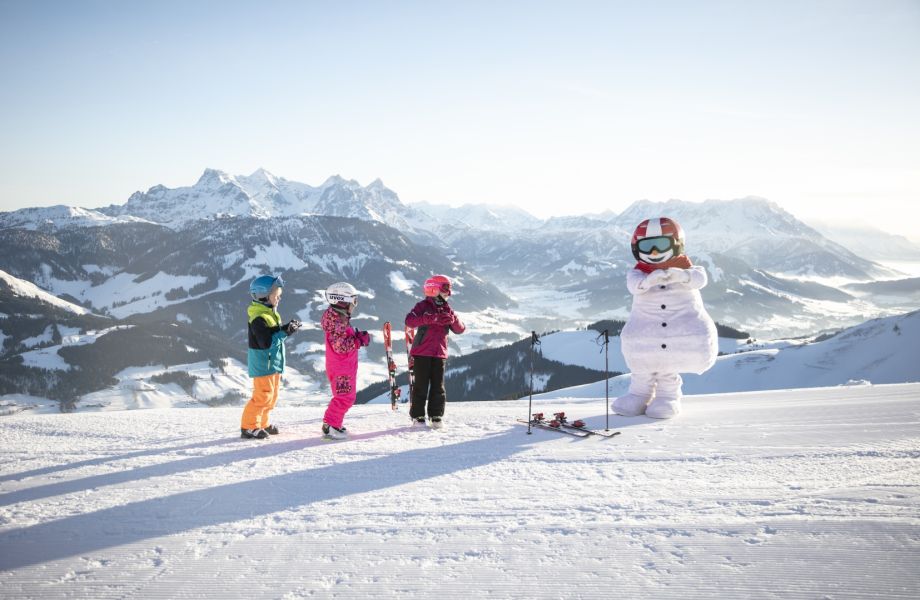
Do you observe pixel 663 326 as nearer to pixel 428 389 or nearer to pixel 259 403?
pixel 428 389

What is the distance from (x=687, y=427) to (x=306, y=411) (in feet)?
21.1

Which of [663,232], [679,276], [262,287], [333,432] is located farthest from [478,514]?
[663,232]

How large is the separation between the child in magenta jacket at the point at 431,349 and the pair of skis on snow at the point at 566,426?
1437 mm

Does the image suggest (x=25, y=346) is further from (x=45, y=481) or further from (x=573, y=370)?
(x=45, y=481)

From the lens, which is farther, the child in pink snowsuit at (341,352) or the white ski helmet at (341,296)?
the white ski helmet at (341,296)

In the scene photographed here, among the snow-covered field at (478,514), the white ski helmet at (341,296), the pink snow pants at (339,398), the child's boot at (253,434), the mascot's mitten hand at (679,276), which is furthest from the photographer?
the mascot's mitten hand at (679,276)

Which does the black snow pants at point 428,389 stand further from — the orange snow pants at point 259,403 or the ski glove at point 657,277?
the ski glove at point 657,277

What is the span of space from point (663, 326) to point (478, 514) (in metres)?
5.01

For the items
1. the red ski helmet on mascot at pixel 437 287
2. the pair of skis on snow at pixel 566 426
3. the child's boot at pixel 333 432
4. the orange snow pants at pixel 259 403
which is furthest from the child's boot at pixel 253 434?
the pair of skis on snow at pixel 566 426

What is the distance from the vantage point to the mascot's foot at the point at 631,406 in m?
7.67

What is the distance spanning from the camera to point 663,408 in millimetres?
7383

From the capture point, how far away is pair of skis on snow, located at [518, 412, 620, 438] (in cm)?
636

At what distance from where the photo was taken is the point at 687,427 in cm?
651

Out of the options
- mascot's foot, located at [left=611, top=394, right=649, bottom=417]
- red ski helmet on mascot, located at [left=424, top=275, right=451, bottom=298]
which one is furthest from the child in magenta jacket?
mascot's foot, located at [left=611, top=394, right=649, bottom=417]
